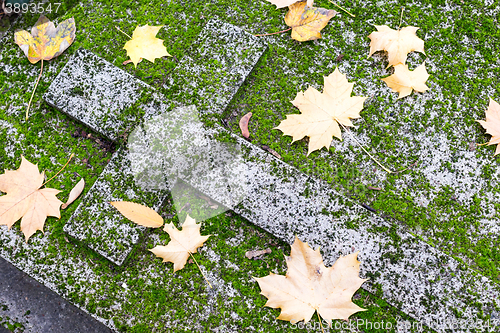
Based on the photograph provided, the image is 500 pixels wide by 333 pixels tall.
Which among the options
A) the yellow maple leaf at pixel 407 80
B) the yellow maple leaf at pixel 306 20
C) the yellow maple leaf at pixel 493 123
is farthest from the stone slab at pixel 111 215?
the yellow maple leaf at pixel 493 123

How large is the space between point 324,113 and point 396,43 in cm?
76

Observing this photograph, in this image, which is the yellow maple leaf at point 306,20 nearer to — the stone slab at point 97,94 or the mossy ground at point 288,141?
the mossy ground at point 288,141

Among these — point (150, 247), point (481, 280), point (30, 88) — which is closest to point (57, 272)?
point (150, 247)

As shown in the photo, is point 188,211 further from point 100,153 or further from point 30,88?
point 30,88

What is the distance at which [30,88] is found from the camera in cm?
221

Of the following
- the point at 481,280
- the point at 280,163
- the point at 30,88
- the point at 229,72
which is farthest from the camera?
the point at 30,88

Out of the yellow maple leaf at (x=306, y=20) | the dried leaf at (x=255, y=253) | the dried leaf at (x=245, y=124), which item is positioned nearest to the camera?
the dried leaf at (x=255, y=253)

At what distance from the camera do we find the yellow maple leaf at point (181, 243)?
1.95 m

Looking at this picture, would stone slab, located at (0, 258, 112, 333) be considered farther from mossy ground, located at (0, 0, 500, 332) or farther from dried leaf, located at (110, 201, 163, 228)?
dried leaf, located at (110, 201, 163, 228)

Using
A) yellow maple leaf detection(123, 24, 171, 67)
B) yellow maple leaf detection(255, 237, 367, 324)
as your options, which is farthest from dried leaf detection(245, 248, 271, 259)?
yellow maple leaf detection(123, 24, 171, 67)

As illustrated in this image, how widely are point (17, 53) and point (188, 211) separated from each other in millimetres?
1738

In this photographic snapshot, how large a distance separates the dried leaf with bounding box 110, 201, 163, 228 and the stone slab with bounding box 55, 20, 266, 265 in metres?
0.04

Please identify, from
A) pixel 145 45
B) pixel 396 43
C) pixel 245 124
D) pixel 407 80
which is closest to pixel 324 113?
pixel 245 124

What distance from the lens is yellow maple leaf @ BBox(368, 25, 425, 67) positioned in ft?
7.08
